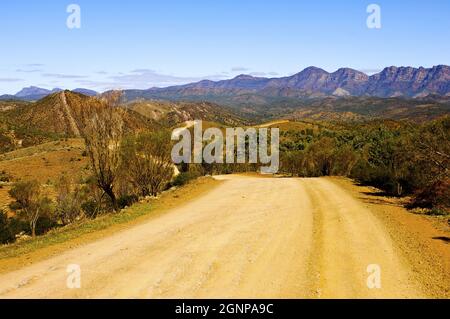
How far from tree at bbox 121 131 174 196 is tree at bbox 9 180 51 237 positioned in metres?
11.5

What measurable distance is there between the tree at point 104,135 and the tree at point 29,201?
17.6 m

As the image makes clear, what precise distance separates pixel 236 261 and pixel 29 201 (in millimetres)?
30644

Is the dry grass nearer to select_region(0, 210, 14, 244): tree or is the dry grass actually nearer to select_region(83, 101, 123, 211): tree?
select_region(83, 101, 123, 211): tree

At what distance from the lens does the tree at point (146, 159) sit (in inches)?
1028

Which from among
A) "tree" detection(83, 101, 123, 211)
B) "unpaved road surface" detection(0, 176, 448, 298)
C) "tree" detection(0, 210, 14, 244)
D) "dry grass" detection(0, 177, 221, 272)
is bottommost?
"tree" detection(0, 210, 14, 244)

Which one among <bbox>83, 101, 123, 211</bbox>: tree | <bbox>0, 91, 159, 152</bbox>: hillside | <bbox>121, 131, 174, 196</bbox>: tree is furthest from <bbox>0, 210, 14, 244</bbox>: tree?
<bbox>0, 91, 159, 152</bbox>: hillside

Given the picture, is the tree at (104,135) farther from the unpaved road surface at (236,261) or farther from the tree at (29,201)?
the tree at (29,201)

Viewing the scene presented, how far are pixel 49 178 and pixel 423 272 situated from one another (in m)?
51.7

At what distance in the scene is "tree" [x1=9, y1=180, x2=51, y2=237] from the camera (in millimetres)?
34656

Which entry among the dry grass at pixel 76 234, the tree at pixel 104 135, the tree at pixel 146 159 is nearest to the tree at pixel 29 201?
the tree at pixel 146 159

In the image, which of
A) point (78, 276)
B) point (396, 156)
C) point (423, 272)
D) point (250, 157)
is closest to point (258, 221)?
point (423, 272)

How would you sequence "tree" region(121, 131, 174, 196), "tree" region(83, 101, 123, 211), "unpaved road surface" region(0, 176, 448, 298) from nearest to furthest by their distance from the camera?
"unpaved road surface" region(0, 176, 448, 298) → "tree" region(83, 101, 123, 211) → "tree" region(121, 131, 174, 196)
